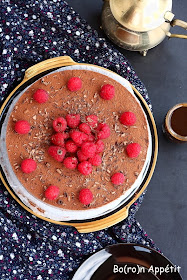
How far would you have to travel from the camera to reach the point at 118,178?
173 cm

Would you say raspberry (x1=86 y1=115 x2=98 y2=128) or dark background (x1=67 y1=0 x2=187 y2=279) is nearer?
raspberry (x1=86 y1=115 x2=98 y2=128)

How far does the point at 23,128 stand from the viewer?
172 cm

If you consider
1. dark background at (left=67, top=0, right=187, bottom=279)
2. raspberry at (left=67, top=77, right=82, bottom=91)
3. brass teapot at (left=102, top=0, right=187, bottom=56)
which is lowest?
dark background at (left=67, top=0, right=187, bottom=279)

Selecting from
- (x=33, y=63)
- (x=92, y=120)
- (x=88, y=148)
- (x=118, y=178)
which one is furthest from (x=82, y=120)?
(x=33, y=63)

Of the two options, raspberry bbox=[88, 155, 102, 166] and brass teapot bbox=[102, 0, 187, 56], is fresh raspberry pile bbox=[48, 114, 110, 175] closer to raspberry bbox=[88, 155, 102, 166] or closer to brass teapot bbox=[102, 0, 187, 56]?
raspberry bbox=[88, 155, 102, 166]

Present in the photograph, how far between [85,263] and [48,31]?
38.2 inches

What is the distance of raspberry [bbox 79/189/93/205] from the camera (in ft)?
5.58

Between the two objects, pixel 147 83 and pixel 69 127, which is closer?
pixel 69 127

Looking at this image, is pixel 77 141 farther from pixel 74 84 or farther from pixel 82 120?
pixel 74 84

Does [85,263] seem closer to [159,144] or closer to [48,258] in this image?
[48,258]

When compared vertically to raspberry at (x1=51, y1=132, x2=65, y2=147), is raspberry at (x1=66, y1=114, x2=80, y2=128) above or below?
above

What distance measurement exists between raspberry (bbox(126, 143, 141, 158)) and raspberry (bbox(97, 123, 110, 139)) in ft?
0.32

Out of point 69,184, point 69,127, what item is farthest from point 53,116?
point 69,184

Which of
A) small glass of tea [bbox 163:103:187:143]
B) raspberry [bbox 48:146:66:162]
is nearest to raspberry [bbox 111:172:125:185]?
raspberry [bbox 48:146:66:162]
